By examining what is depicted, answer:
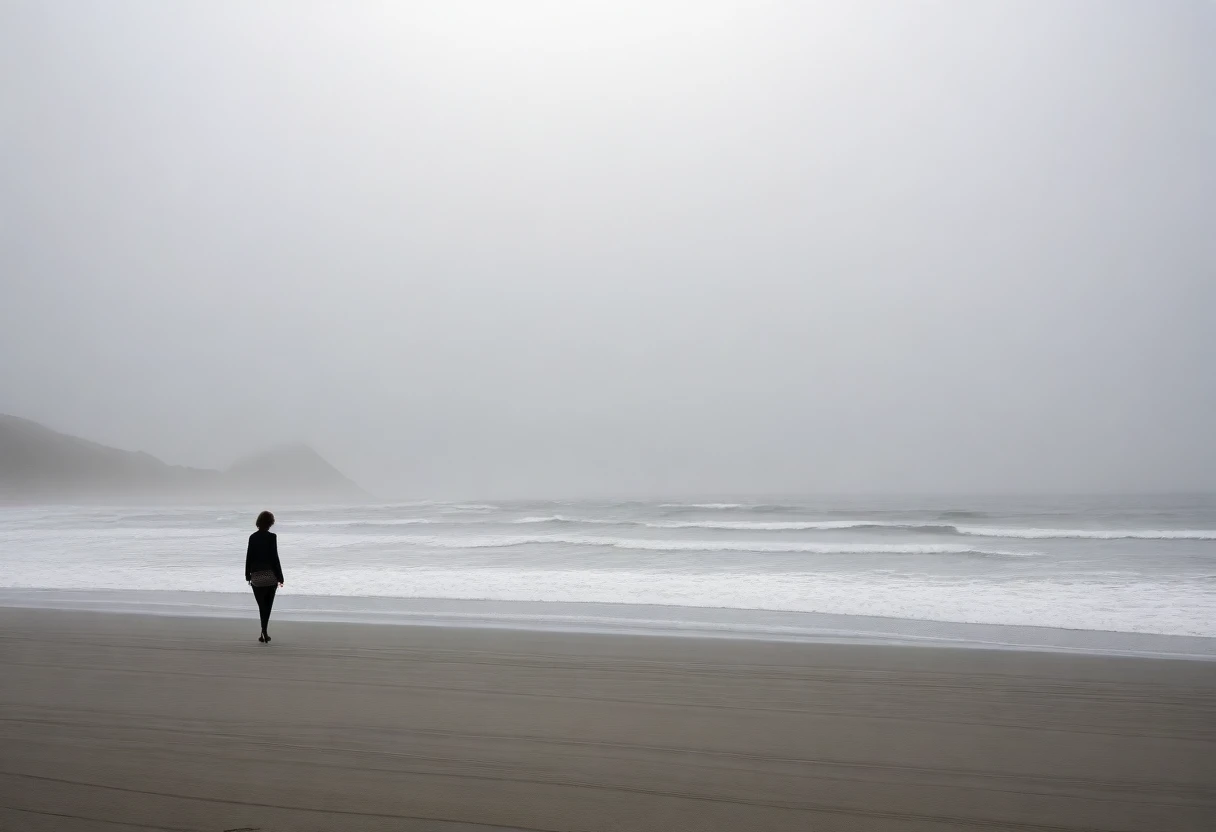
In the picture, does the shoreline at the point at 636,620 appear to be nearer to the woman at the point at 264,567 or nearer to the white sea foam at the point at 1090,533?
the woman at the point at 264,567

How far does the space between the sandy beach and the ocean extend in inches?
103

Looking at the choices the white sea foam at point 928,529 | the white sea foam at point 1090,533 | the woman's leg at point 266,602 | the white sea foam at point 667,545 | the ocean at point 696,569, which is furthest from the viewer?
the white sea foam at point 928,529

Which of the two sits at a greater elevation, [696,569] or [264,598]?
[264,598]

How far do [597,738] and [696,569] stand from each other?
10630 millimetres

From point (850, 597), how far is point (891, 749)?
705 centimetres

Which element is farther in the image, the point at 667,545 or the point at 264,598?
the point at 667,545

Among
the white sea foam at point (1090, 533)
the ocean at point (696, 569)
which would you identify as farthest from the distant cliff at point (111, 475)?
the white sea foam at point (1090, 533)

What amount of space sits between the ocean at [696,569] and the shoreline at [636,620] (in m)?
0.10

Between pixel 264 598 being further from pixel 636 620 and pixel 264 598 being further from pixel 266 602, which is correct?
pixel 636 620

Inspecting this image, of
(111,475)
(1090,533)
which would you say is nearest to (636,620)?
(1090,533)

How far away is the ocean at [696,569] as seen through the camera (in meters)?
10.4

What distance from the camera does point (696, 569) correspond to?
15.1 meters

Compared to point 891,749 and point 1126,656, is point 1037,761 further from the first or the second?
point 1126,656

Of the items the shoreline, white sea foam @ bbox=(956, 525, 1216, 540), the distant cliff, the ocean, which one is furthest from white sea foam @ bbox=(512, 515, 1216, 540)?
the distant cliff
